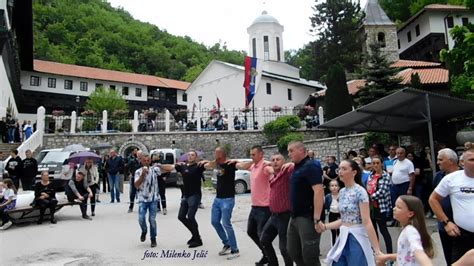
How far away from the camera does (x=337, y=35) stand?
41.8 meters

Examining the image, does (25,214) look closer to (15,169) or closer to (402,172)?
(15,169)

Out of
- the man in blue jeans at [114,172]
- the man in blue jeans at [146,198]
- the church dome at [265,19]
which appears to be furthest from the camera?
the church dome at [265,19]

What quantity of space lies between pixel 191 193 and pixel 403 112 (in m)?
6.94

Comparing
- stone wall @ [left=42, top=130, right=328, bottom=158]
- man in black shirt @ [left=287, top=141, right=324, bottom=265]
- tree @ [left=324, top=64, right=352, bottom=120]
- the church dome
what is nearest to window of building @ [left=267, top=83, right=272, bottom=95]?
the church dome

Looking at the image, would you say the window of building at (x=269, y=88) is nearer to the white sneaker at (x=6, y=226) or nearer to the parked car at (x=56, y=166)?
the parked car at (x=56, y=166)

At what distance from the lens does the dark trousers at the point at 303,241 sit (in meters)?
4.30

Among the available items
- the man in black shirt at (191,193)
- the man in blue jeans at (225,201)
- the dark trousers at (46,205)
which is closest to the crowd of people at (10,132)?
the dark trousers at (46,205)

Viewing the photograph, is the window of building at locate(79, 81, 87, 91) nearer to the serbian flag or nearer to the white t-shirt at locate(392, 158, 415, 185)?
the serbian flag

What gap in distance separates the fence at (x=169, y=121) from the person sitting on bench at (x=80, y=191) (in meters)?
15.6

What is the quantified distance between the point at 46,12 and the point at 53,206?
224 feet

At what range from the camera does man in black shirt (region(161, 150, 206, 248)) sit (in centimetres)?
691

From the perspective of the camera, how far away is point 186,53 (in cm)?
8356

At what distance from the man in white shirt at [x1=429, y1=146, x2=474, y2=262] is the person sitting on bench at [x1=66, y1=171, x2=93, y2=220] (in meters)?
9.25

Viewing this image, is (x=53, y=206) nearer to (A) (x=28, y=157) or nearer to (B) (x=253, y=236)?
(A) (x=28, y=157)
